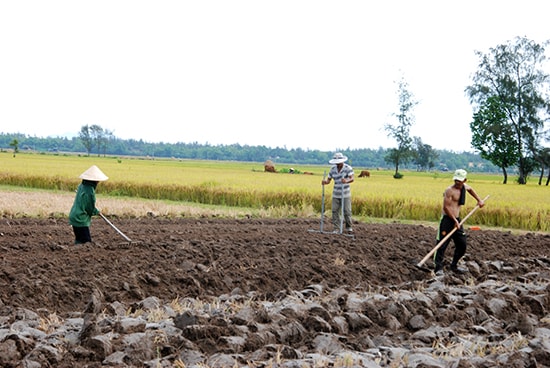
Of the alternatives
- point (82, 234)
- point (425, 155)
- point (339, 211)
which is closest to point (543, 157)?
point (339, 211)

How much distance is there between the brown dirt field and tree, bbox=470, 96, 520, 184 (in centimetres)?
4498

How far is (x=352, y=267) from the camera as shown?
10.9m

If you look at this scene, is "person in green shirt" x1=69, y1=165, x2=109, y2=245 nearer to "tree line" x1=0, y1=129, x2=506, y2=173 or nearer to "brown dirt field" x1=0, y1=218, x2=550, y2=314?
"brown dirt field" x1=0, y1=218, x2=550, y2=314

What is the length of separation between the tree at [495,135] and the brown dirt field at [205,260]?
45.0 m

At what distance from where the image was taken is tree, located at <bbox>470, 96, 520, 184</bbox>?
58.4 m

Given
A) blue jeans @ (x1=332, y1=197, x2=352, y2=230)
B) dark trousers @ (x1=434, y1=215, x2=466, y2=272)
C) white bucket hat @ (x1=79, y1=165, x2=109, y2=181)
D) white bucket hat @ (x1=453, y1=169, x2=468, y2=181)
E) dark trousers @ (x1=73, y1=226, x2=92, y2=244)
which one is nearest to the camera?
white bucket hat @ (x1=79, y1=165, x2=109, y2=181)

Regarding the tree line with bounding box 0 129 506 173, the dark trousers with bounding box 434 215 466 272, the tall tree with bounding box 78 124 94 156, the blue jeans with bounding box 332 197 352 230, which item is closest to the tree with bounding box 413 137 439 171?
the tree line with bounding box 0 129 506 173

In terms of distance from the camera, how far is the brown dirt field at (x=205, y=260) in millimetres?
8648

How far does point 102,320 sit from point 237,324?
1.30 m

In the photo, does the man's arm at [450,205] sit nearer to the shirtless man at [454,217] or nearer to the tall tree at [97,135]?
the shirtless man at [454,217]

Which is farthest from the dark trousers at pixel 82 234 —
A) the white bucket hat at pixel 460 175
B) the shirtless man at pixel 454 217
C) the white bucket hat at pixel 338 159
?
the white bucket hat at pixel 460 175

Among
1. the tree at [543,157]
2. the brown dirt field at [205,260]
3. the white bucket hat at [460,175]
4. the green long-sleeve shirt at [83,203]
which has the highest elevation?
the tree at [543,157]

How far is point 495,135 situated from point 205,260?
52646mm

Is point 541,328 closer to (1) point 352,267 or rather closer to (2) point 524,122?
(1) point 352,267
